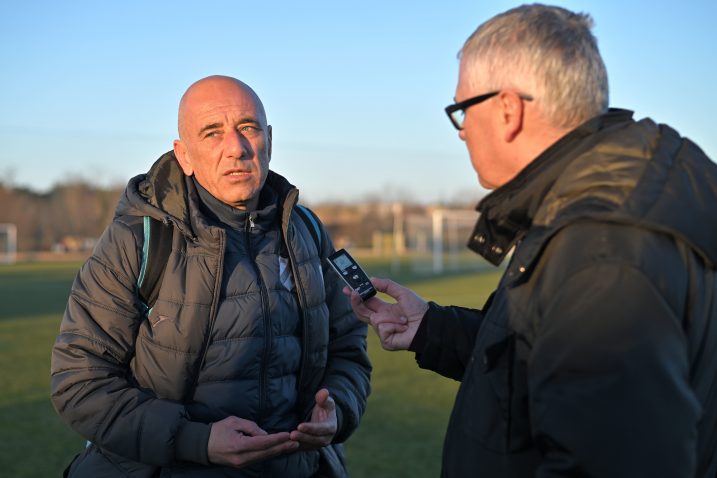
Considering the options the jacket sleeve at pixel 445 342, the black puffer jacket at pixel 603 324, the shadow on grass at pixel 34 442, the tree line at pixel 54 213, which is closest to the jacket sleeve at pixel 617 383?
the black puffer jacket at pixel 603 324

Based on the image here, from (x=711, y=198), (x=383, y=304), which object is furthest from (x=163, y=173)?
(x=711, y=198)

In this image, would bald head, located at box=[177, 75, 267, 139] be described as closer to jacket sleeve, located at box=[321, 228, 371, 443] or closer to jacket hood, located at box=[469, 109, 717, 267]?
jacket sleeve, located at box=[321, 228, 371, 443]

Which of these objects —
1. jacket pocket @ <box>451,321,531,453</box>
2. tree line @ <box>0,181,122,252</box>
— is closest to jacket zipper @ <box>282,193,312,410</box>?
jacket pocket @ <box>451,321,531,453</box>

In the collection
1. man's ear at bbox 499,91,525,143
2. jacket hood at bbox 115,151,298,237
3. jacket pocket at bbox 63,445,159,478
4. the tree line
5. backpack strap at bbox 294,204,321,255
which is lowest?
the tree line

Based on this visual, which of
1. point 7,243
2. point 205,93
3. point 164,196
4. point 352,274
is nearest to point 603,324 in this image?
point 352,274

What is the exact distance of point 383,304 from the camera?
2916mm

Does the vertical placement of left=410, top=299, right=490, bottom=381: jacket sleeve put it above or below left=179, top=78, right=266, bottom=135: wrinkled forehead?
below

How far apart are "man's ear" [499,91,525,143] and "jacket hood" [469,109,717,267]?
0.09 m

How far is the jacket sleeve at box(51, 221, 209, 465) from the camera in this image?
9.10ft

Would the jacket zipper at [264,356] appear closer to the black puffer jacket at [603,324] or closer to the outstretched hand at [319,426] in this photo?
the outstretched hand at [319,426]

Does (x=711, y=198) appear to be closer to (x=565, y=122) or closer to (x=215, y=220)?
(x=565, y=122)

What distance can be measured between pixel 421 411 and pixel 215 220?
537 cm

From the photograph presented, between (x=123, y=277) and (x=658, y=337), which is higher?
(x=658, y=337)

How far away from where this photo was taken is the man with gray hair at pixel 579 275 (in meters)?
1.60
